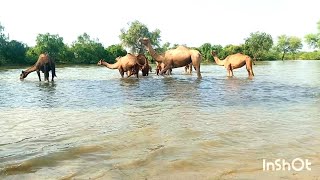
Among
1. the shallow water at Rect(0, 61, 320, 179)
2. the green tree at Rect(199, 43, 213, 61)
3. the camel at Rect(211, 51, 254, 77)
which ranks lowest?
the shallow water at Rect(0, 61, 320, 179)

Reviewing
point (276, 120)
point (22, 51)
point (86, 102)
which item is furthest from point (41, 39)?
point (276, 120)

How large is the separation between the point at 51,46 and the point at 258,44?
57.3 m

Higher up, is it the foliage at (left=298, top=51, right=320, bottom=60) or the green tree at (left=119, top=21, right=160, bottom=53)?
the green tree at (left=119, top=21, right=160, bottom=53)

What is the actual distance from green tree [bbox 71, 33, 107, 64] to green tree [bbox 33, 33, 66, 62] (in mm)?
3033

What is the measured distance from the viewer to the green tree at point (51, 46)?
7225 cm

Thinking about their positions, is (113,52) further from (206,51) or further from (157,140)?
(157,140)

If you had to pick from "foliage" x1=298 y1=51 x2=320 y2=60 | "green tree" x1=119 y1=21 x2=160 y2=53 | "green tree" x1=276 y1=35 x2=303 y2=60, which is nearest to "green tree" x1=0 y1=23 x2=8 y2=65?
"green tree" x1=119 y1=21 x2=160 y2=53

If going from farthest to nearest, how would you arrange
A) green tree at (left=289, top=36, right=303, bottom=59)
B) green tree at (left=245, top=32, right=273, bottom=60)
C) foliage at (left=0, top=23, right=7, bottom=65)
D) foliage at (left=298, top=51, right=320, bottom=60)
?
green tree at (left=289, top=36, right=303, bottom=59) → foliage at (left=298, top=51, right=320, bottom=60) → green tree at (left=245, top=32, right=273, bottom=60) → foliage at (left=0, top=23, right=7, bottom=65)

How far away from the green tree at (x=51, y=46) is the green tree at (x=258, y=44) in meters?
50.0

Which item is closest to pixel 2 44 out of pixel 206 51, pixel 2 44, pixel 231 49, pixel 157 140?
pixel 2 44

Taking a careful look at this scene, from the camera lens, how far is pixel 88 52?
254 feet

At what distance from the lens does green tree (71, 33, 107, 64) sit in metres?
75.7

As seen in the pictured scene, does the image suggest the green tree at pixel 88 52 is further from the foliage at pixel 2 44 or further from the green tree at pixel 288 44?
the green tree at pixel 288 44

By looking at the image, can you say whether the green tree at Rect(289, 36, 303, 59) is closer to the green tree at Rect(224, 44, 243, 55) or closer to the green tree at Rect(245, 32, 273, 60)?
the green tree at Rect(245, 32, 273, 60)
